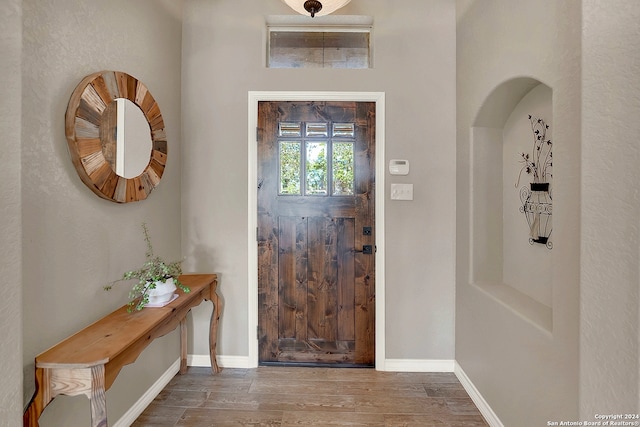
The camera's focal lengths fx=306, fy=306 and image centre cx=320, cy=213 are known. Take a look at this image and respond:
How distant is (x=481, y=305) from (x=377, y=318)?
775 mm

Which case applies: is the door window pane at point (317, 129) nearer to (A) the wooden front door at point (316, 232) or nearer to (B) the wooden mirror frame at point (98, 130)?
(A) the wooden front door at point (316, 232)

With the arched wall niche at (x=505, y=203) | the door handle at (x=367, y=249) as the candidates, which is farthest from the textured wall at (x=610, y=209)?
the door handle at (x=367, y=249)

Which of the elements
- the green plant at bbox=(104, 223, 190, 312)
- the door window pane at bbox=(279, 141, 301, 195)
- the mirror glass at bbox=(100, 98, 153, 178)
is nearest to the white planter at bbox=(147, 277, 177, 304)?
the green plant at bbox=(104, 223, 190, 312)

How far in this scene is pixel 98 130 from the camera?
1519 mm

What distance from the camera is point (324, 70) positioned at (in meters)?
2.39

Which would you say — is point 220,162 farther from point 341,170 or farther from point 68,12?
point 68,12

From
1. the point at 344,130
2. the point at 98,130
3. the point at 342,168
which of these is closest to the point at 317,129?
the point at 344,130

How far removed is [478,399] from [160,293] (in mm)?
2090

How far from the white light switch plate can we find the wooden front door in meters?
0.16

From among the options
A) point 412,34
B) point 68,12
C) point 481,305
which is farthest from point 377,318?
point 68,12

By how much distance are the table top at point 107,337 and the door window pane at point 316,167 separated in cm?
120

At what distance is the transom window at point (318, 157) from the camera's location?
2426mm

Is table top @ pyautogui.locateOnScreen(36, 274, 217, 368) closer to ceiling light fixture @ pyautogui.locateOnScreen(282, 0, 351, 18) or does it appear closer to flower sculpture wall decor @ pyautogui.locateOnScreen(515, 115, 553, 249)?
ceiling light fixture @ pyautogui.locateOnScreen(282, 0, 351, 18)

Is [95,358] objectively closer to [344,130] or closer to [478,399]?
[344,130]
